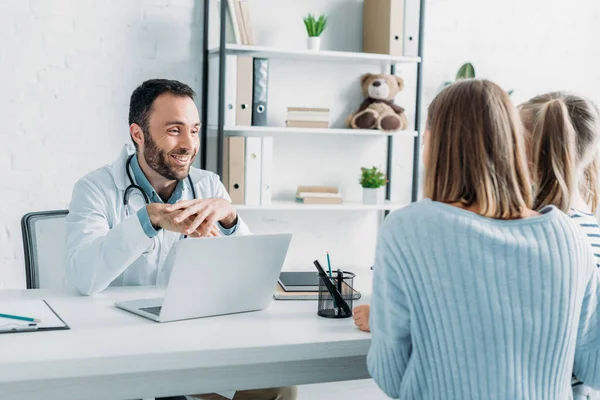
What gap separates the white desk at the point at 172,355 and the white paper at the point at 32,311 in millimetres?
29

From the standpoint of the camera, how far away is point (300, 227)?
352 centimetres

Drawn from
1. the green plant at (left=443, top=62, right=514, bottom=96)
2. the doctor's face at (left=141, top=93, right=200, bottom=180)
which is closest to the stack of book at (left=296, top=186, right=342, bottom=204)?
the green plant at (left=443, top=62, right=514, bottom=96)

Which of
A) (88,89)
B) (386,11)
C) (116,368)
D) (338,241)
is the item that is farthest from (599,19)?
(116,368)

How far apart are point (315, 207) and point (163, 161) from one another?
4.26ft

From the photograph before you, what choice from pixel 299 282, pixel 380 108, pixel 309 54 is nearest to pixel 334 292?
pixel 299 282

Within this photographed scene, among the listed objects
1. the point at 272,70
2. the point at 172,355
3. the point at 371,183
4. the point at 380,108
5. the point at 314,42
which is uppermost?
the point at 314,42

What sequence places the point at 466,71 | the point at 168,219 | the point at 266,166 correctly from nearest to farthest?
1. the point at 168,219
2. the point at 266,166
3. the point at 466,71

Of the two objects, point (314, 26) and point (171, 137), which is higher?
point (314, 26)

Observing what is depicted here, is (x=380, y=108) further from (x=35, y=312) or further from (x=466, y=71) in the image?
(x=35, y=312)

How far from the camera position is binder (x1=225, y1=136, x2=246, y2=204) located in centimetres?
306

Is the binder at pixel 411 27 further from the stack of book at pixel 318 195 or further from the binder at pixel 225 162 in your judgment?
the binder at pixel 225 162

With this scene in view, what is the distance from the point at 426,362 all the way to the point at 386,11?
2342 millimetres

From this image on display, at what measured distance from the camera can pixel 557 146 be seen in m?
1.57

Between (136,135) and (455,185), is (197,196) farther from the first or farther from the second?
(455,185)
